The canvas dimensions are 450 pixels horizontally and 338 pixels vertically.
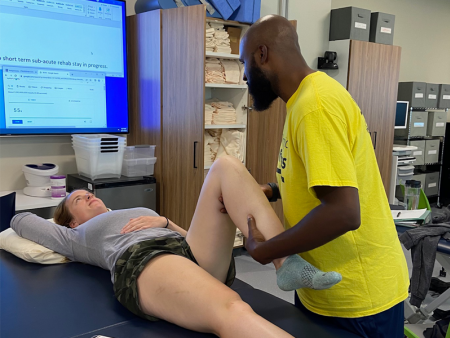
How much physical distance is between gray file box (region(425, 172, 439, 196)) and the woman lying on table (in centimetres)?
497

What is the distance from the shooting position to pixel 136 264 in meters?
1.54

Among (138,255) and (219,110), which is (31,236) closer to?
(138,255)

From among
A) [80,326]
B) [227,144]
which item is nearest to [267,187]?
[80,326]

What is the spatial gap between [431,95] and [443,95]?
258 mm

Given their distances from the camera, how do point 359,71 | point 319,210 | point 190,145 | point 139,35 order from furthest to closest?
point 359,71 < point 139,35 < point 190,145 < point 319,210

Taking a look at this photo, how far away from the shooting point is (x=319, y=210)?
108 cm

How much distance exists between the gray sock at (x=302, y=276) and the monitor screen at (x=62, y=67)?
2.23 m

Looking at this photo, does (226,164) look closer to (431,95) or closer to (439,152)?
(431,95)

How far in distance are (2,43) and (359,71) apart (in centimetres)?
304

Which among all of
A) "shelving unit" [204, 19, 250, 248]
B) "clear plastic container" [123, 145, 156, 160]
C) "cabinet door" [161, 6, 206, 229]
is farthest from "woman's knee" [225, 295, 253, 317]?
"shelving unit" [204, 19, 250, 248]

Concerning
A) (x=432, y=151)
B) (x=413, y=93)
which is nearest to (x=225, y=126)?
(x=413, y=93)

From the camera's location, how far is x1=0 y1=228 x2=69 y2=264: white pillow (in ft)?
6.15

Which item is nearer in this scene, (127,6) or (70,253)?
(70,253)

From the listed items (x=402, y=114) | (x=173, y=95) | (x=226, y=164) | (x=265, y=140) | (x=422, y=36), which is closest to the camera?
(x=226, y=164)
